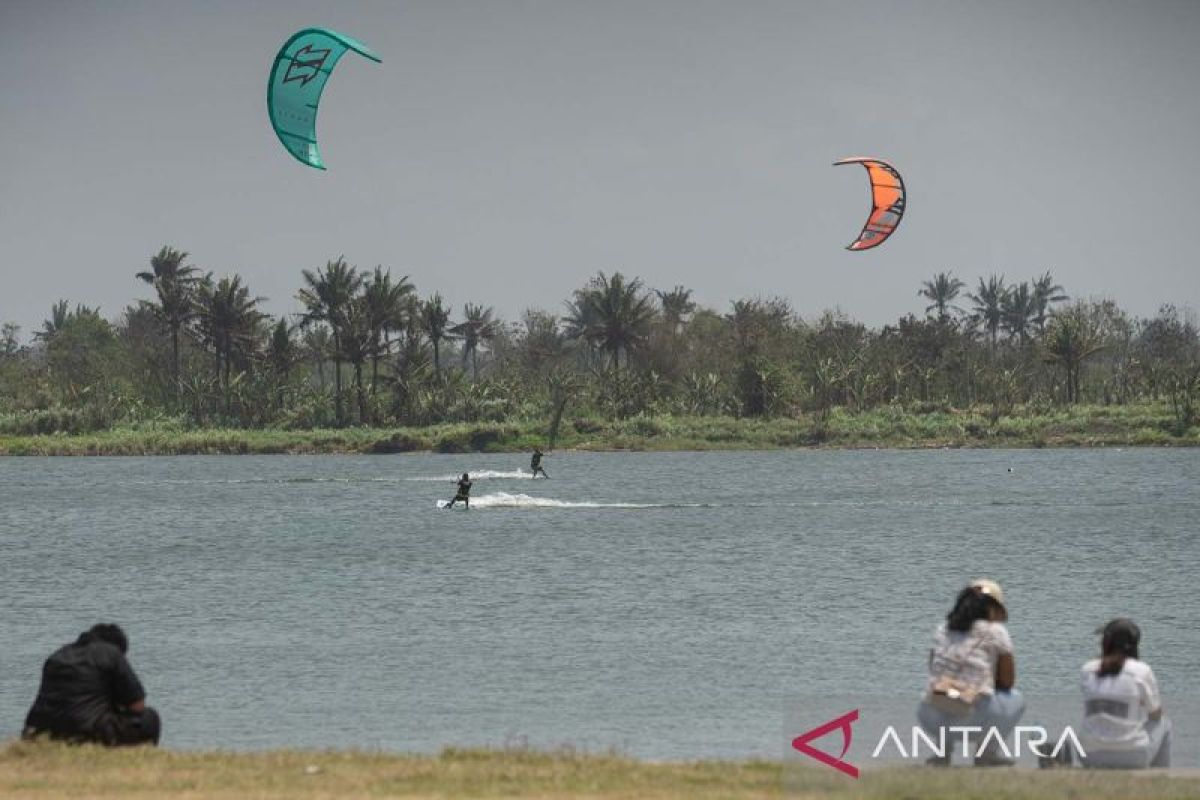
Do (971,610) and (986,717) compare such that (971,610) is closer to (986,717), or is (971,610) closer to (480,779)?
(986,717)

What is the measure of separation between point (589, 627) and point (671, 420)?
293 ft

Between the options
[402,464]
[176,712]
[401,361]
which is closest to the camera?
[176,712]

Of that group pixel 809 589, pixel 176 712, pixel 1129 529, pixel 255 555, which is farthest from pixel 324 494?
pixel 176 712

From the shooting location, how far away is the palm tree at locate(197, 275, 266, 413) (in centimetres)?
13138

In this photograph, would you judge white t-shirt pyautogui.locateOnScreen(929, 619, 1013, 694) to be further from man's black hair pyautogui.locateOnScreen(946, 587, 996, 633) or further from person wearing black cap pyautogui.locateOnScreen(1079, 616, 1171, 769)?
person wearing black cap pyautogui.locateOnScreen(1079, 616, 1171, 769)

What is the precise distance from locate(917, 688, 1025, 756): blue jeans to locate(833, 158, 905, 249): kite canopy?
112 feet

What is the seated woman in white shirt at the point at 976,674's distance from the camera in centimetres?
1255

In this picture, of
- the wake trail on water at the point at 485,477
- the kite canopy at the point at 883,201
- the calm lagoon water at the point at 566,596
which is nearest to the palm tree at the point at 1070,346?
the calm lagoon water at the point at 566,596

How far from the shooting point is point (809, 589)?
3784 centimetres

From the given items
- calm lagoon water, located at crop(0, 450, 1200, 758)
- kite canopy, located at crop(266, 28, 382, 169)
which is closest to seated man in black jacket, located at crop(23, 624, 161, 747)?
calm lagoon water, located at crop(0, 450, 1200, 758)

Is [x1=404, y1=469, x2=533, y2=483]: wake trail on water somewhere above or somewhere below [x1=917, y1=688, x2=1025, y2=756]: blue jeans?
Answer: below

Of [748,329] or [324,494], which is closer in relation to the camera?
[324,494]

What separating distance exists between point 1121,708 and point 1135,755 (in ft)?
1.16

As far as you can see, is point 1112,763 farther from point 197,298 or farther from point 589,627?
point 197,298
